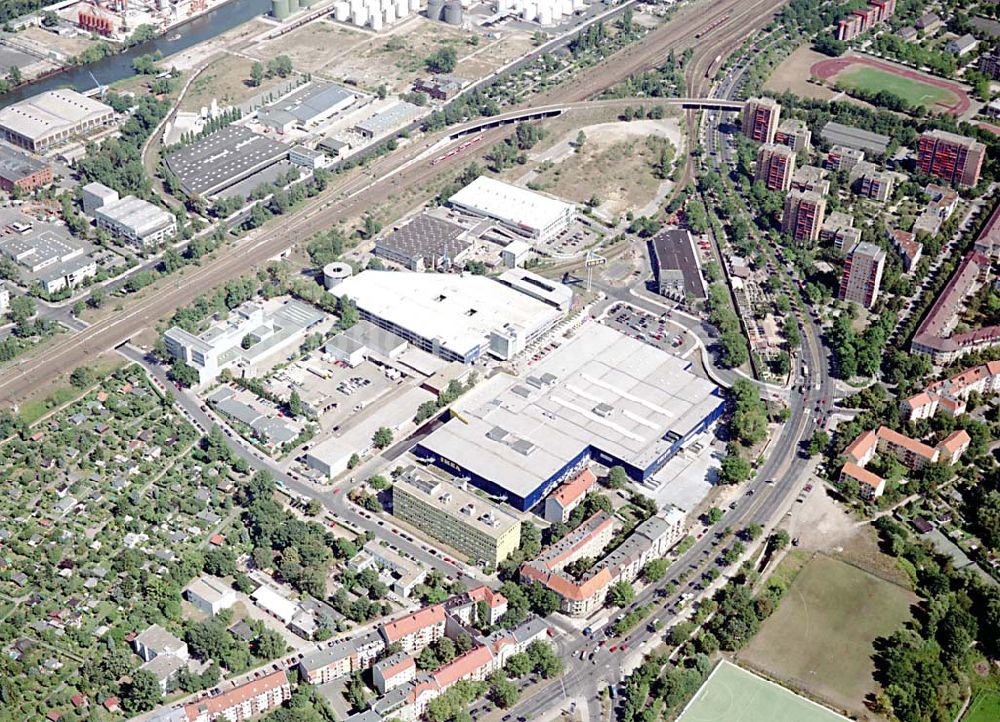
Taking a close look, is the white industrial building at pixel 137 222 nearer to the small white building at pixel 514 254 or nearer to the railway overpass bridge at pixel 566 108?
the small white building at pixel 514 254

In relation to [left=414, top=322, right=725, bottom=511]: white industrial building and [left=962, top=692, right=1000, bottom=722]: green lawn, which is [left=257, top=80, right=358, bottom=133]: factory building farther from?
[left=962, top=692, right=1000, bottom=722]: green lawn

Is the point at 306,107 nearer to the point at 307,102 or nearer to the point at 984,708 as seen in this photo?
the point at 307,102

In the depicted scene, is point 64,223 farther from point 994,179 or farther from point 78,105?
point 994,179

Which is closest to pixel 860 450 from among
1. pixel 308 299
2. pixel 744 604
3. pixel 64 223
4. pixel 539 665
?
pixel 744 604

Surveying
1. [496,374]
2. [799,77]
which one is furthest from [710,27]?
[496,374]

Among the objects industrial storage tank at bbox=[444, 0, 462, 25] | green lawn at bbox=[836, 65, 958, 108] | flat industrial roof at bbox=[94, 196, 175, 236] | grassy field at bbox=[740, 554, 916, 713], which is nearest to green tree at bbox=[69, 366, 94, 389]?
flat industrial roof at bbox=[94, 196, 175, 236]

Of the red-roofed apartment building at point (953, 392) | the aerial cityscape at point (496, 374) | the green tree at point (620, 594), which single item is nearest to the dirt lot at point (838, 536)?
the aerial cityscape at point (496, 374)
